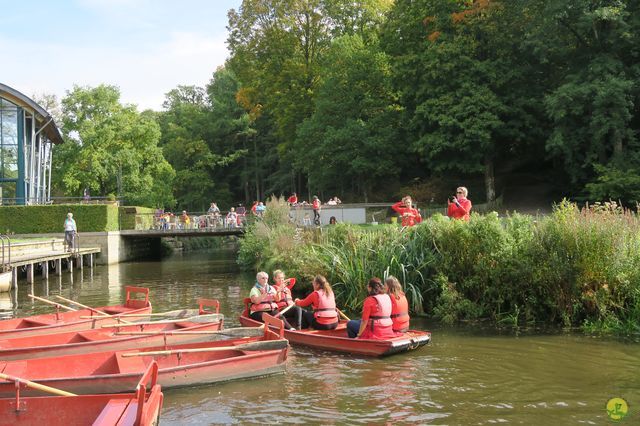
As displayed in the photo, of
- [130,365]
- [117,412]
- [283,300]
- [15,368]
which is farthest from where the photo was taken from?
[283,300]

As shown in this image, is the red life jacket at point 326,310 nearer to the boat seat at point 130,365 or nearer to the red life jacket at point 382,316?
the red life jacket at point 382,316

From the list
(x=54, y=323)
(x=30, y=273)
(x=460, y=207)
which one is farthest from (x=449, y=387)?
(x=30, y=273)

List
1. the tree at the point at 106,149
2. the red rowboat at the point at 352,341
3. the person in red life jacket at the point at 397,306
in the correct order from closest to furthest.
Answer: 1. the red rowboat at the point at 352,341
2. the person in red life jacket at the point at 397,306
3. the tree at the point at 106,149

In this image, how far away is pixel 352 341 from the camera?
10.8 metres

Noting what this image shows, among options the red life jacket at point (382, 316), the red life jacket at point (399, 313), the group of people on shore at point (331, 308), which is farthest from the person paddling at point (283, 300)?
the red life jacket at point (399, 313)

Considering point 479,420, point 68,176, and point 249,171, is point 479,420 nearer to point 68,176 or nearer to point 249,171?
point 68,176

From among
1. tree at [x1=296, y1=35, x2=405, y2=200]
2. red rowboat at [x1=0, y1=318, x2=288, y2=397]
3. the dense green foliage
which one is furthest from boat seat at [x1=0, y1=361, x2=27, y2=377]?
tree at [x1=296, y1=35, x2=405, y2=200]

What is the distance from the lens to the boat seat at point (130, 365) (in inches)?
347

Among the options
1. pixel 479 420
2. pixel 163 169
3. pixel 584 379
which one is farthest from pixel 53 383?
pixel 163 169

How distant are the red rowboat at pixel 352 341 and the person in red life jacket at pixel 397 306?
17 centimetres

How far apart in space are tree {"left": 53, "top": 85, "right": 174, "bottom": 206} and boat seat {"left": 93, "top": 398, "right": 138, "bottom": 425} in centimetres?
4311

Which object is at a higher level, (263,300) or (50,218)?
(50,218)

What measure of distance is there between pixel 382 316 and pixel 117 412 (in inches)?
224

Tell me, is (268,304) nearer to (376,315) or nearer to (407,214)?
(376,315)
